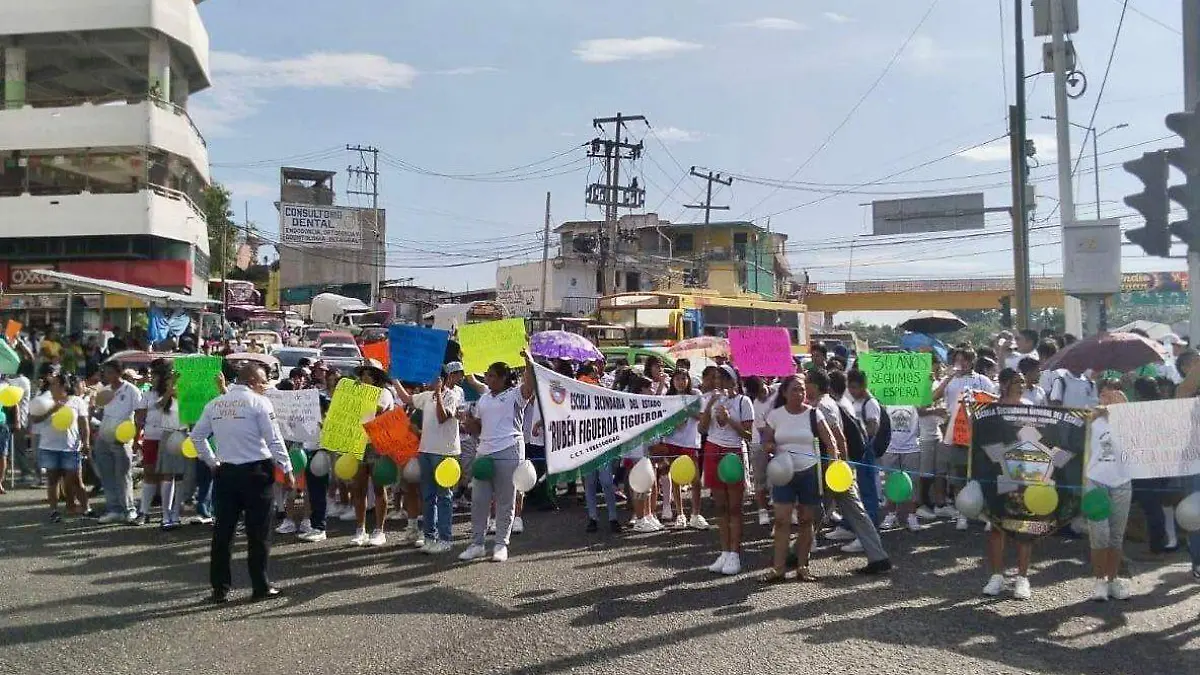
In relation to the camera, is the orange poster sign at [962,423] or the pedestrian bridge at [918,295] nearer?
the orange poster sign at [962,423]

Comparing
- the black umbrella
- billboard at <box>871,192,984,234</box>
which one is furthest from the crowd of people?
billboard at <box>871,192,984,234</box>

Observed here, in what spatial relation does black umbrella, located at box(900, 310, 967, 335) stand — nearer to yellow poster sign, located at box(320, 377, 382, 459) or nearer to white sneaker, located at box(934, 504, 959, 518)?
white sneaker, located at box(934, 504, 959, 518)

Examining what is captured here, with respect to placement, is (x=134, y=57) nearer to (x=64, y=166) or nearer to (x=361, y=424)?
(x=64, y=166)

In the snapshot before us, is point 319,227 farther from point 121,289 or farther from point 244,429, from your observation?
point 244,429

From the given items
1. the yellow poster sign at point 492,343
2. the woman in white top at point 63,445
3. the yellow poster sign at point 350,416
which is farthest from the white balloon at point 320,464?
the woman in white top at point 63,445

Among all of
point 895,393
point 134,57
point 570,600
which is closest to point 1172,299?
point 134,57

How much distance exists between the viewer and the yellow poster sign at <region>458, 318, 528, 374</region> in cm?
958

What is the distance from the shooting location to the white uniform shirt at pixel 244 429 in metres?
8.03

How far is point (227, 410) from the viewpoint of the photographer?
8.13 m

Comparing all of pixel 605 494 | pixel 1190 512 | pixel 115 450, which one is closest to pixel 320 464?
pixel 115 450

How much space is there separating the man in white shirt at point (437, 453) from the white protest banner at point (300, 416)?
1.53 m

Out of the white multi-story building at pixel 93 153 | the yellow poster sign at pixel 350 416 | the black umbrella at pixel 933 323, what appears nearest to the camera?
the yellow poster sign at pixel 350 416

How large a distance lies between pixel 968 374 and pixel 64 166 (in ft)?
103

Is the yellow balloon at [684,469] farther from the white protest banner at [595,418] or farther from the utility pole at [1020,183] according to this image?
the utility pole at [1020,183]
